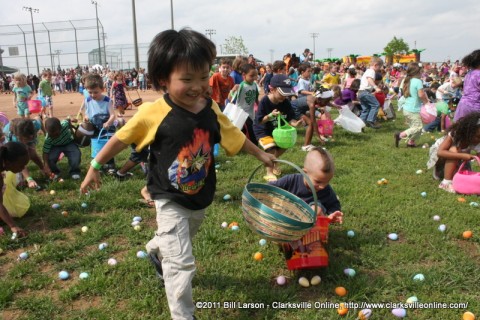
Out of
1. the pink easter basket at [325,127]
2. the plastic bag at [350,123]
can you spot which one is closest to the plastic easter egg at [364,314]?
the pink easter basket at [325,127]

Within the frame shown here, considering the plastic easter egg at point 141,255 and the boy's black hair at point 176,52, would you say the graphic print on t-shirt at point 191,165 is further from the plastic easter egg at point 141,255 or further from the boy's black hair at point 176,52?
the plastic easter egg at point 141,255

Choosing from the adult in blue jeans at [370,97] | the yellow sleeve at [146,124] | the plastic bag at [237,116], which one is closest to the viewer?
the yellow sleeve at [146,124]

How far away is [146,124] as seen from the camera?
7.49ft

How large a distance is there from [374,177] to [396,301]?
2889mm

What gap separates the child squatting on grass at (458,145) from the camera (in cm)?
468

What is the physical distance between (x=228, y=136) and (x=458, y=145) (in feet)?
11.5

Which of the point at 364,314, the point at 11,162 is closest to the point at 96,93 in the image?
the point at 11,162

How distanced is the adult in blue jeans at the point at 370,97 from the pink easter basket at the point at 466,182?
5.13 meters

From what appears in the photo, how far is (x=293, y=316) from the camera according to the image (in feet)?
8.43

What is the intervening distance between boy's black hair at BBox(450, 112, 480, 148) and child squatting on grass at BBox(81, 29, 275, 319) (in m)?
3.60

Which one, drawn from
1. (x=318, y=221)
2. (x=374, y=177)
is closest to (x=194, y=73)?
(x=318, y=221)

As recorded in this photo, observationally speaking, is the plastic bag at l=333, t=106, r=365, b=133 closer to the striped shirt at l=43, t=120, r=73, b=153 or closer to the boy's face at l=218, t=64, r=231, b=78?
the boy's face at l=218, t=64, r=231, b=78

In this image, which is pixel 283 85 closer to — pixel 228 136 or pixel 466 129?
pixel 466 129

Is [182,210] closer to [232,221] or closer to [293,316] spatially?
[293,316]
